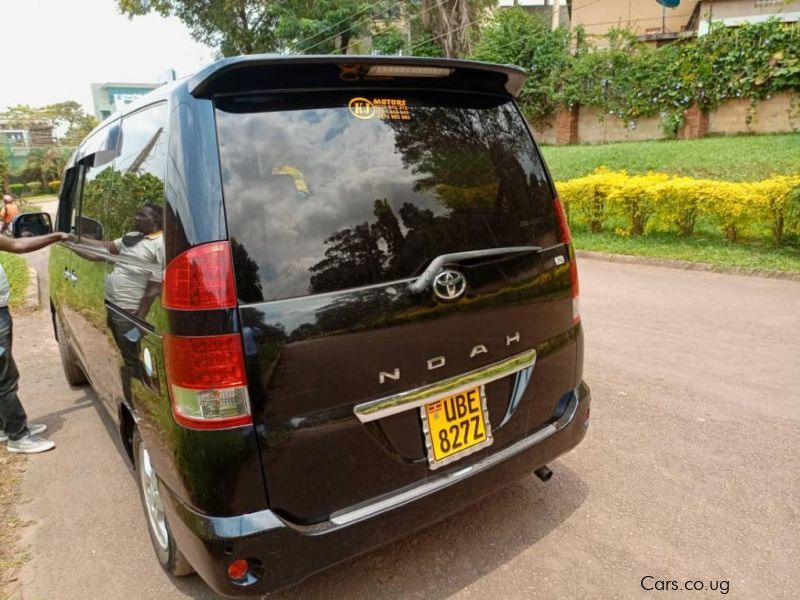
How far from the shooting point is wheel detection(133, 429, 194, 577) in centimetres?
227

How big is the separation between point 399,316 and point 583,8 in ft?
96.6

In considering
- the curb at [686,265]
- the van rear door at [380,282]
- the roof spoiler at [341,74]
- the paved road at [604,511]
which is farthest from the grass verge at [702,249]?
the roof spoiler at [341,74]

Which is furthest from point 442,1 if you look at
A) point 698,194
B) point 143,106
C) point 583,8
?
point 143,106

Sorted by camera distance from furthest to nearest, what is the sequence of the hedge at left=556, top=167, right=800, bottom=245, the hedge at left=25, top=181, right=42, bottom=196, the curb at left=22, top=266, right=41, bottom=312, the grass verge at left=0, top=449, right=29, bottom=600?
the hedge at left=25, top=181, right=42, bottom=196 < the curb at left=22, top=266, right=41, bottom=312 < the hedge at left=556, top=167, right=800, bottom=245 < the grass verge at left=0, top=449, right=29, bottom=600

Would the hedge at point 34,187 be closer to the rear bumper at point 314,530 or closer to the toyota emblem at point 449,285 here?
the rear bumper at point 314,530

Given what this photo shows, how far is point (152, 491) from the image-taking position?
244 centimetres

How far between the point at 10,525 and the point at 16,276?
7.68 m

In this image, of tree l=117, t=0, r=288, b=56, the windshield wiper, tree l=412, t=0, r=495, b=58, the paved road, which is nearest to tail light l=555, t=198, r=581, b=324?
the windshield wiper

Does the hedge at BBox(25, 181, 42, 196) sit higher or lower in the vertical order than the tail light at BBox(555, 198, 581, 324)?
higher

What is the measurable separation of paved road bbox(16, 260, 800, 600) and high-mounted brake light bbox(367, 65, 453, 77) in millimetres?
1948

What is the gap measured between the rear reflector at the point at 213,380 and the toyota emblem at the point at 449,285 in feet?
2.29

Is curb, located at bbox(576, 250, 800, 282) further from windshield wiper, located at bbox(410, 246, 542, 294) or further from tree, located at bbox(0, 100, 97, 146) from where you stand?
tree, located at bbox(0, 100, 97, 146)

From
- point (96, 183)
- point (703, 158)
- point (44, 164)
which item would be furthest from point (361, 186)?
point (44, 164)

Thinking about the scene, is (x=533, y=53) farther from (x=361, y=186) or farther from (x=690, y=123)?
(x=361, y=186)
